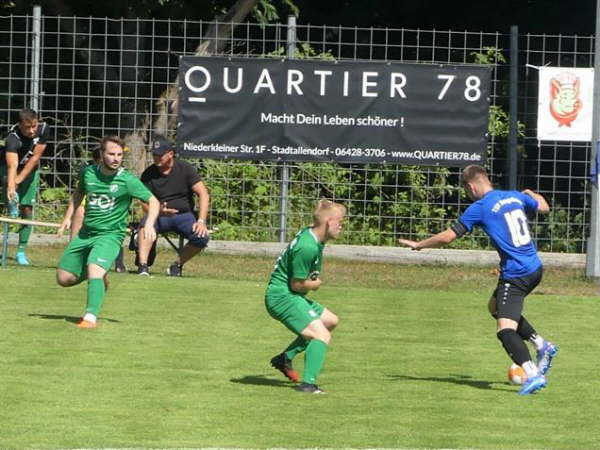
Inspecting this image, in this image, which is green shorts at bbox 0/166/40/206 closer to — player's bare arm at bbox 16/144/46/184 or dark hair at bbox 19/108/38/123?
player's bare arm at bbox 16/144/46/184

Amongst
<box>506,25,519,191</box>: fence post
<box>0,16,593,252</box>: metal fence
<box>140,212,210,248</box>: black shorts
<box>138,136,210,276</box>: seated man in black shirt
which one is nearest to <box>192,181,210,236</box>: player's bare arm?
<box>138,136,210,276</box>: seated man in black shirt

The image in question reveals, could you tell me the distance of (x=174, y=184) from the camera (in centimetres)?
1784

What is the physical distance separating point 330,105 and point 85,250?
708 centimetres

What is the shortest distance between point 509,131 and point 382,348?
791 centimetres

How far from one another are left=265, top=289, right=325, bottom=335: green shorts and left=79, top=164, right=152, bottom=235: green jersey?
3.29 m

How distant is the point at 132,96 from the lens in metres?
20.8

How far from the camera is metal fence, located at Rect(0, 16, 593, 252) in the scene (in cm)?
2036

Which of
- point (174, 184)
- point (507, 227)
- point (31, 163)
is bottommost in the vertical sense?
point (507, 227)

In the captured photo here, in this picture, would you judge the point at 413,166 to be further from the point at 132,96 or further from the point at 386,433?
the point at 386,433

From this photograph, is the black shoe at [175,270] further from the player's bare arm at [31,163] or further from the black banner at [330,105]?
the black banner at [330,105]

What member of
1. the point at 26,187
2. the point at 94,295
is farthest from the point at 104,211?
the point at 26,187

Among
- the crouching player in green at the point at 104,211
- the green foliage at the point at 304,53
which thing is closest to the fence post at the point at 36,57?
the green foliage at the point at 304,53

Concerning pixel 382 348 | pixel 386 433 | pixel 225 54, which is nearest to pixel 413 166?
pixel 225 54

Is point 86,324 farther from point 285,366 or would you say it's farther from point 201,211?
point 201,211
